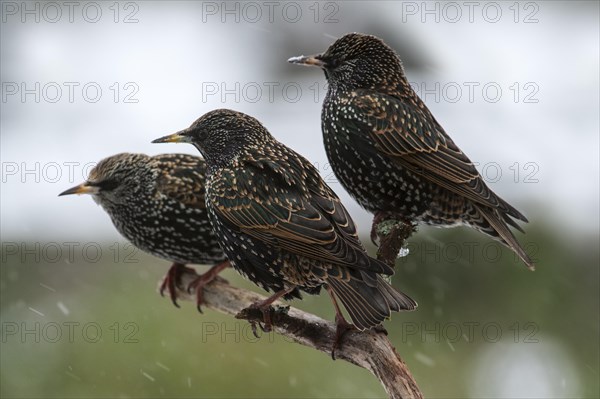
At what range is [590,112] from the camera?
10.1m

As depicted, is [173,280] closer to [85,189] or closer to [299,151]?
[85,189]

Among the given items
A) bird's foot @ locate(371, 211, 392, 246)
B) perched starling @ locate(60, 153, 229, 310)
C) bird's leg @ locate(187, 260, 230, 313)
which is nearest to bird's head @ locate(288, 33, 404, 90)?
bird's foot @ locate(371, 211, 392, 246)

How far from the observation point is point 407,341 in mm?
6977

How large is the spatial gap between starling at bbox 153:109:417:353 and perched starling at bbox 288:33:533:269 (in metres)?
0.30

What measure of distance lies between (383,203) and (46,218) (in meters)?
5.39

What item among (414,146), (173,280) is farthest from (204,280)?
(414,146)

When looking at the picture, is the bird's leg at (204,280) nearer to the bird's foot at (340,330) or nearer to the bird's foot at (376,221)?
the bird's foot at (376,221)

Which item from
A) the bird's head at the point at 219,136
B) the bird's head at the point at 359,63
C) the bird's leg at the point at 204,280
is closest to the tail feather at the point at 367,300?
the bird's head at the point at 219,136

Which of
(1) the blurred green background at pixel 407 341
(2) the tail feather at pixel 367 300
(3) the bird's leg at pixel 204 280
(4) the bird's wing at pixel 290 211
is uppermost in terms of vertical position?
(4) the bird's wing at pixel 290 211

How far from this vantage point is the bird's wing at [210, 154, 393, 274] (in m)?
3.60

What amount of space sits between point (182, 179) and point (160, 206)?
0.20m

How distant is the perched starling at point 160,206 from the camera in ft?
16.0

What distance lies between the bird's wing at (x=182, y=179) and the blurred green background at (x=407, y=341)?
6.44ft

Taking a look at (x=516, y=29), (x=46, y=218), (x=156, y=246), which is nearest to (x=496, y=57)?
(x=516, y=29)
